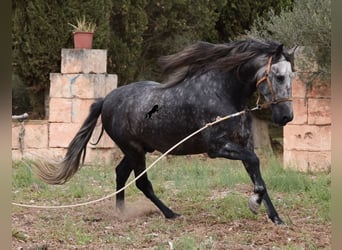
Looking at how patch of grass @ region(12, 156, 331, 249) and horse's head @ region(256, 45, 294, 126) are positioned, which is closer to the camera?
patch of grass @ region(12, 156, 331, 249)

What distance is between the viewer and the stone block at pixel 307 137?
31.4 ft

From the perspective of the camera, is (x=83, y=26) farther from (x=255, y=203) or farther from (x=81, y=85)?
(x=255, y=203)

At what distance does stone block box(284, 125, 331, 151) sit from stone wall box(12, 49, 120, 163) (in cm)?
304

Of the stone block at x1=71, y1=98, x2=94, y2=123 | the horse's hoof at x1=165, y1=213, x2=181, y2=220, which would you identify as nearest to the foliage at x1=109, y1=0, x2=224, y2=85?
the stone block at x1=71, y1=98, x2=94, y2=123

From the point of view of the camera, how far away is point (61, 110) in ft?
35.7

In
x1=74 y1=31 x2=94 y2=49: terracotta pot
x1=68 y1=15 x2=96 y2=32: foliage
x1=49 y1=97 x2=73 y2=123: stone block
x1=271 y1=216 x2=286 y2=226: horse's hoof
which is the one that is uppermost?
x1=68 y1=15 x2=96 y2=32: foliage

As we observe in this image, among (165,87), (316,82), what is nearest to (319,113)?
(316,82)

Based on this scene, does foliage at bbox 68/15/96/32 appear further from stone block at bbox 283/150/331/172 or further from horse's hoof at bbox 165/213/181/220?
horse's hoof at bbox 165/213/181/220

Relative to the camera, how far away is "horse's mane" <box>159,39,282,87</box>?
5.73 meters

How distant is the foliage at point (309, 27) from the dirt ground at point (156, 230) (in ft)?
12.9

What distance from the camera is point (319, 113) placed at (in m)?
9.60

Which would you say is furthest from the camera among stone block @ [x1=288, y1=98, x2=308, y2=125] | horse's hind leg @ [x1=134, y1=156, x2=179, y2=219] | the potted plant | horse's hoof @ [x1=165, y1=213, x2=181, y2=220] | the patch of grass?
the potted plant

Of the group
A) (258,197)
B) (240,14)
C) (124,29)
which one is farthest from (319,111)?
(240,14)

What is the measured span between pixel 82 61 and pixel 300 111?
381 cm
